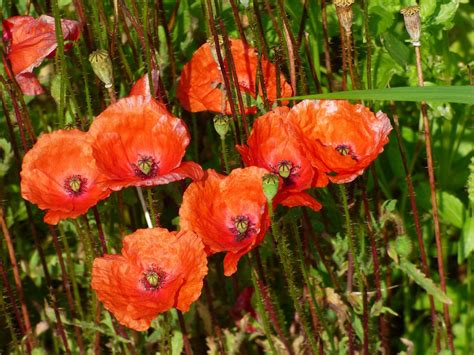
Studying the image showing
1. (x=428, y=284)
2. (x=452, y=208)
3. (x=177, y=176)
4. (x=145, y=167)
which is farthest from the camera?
(x=452, y=208)

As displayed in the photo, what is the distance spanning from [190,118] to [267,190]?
79 centimetres

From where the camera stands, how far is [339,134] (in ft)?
4.85

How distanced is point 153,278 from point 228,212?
0.16 metres

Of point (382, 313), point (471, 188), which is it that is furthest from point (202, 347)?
point (471, 188)

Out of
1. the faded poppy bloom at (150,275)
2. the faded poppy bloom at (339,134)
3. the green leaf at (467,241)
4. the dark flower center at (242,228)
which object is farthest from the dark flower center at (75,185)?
the green leaf at (467,241)

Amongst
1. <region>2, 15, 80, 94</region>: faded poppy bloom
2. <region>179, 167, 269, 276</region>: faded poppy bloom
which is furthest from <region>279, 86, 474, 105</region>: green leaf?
<region>2, 15, 80, 94</region>: faded poppy bloom

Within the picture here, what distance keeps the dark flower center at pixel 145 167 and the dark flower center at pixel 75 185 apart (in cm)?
9

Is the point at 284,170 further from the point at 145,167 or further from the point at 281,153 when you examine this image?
the point at 145,167

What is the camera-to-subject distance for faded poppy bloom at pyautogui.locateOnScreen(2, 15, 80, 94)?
162 cm

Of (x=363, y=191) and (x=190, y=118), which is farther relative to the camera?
(x=190, y=118)

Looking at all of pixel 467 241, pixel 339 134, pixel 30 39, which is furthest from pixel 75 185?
pixel 467 241

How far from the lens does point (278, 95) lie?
153 centimetres

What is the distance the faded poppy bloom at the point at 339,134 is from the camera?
1349mm

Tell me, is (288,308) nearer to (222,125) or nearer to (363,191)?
(363,191)
